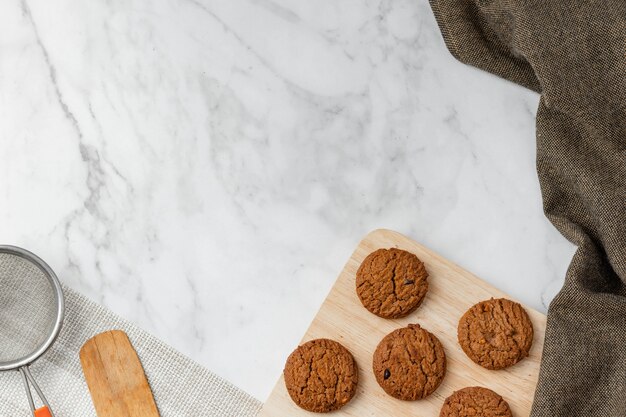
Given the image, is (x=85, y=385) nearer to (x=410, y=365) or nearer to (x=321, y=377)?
(x=321, y=377)

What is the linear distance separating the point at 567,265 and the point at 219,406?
60cm

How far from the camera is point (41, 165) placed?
1451mm

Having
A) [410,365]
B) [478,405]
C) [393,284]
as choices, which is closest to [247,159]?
[393,284]

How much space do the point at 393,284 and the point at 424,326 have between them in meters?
0.09

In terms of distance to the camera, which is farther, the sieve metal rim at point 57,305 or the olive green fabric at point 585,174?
the sieve metal rim at point 57,305

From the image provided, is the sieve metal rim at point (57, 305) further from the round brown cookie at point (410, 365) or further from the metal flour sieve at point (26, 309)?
the round brown cookie at point (410, 365)

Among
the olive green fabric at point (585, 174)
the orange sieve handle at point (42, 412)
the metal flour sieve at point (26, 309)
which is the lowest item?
the orange sieve handle at point (42, 412)

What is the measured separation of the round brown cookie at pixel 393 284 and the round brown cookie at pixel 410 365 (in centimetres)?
4

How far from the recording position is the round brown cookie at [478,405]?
1270 mm

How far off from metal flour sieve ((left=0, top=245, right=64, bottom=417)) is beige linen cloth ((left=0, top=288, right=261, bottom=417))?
0.03m

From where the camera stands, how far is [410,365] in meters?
1.29

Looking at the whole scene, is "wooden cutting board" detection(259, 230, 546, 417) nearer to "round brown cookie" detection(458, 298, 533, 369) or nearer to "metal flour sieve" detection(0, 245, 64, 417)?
"round brown cookie" detection(458, 298, 533, 369)

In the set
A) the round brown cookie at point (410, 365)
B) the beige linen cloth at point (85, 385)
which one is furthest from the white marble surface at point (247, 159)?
the round brown cookie at point (410, 365)

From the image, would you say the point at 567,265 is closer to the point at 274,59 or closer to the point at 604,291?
the point at 604,291
